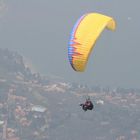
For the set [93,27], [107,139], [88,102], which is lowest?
[88,102]

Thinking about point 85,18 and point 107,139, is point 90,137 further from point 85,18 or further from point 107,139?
point 85,18

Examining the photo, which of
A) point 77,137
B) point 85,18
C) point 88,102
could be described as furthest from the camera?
point 77,137

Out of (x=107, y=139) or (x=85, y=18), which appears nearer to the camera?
(x=85, y=18)

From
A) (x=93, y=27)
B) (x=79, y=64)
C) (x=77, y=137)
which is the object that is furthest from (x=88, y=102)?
(x=77, y=137)

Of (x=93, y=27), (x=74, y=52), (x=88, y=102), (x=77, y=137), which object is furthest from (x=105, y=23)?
(x=77, y=137)

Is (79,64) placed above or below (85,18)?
below

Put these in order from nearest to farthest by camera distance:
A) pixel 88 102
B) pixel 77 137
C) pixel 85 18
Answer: pixel 88 102
pixel 85 18
pixel 77 137
